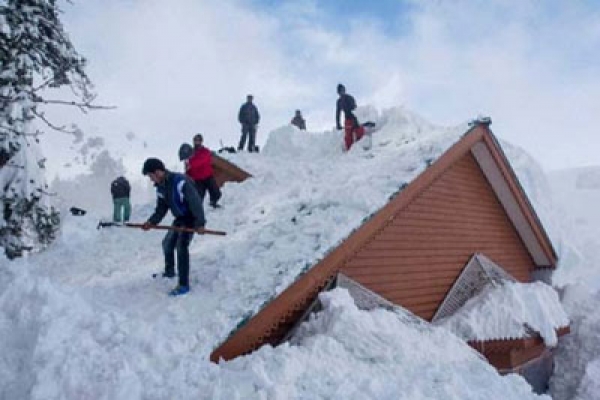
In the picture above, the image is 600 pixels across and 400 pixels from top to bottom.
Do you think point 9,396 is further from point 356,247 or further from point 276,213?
point 276,213

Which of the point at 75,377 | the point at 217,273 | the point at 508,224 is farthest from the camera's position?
the point at 508,224

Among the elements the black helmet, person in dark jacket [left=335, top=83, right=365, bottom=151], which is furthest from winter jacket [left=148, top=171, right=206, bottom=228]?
person in dark jacket [left=335, top=83, right=365, bottom=151]

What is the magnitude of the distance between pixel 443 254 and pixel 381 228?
7.23ft

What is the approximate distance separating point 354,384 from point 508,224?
8.60m

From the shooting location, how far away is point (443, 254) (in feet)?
30.8

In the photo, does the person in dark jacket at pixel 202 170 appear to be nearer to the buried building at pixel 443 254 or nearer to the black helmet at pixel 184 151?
the black helmet at pixel 184 151

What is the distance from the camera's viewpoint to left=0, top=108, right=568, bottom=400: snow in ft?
13.2

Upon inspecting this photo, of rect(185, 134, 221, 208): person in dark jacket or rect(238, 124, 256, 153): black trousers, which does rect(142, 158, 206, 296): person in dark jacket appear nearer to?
rect(185, 134, 221, 208): person in dark jacket

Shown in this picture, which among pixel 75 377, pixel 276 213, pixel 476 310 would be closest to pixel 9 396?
pixel 75 377

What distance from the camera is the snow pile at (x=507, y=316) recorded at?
8172mm

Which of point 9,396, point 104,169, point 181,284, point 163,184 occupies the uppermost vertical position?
point 104,169

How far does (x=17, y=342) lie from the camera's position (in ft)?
14.6

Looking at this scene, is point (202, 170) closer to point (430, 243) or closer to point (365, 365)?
point (430, 243)

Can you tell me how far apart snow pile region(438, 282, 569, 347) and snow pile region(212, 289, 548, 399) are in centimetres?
214
